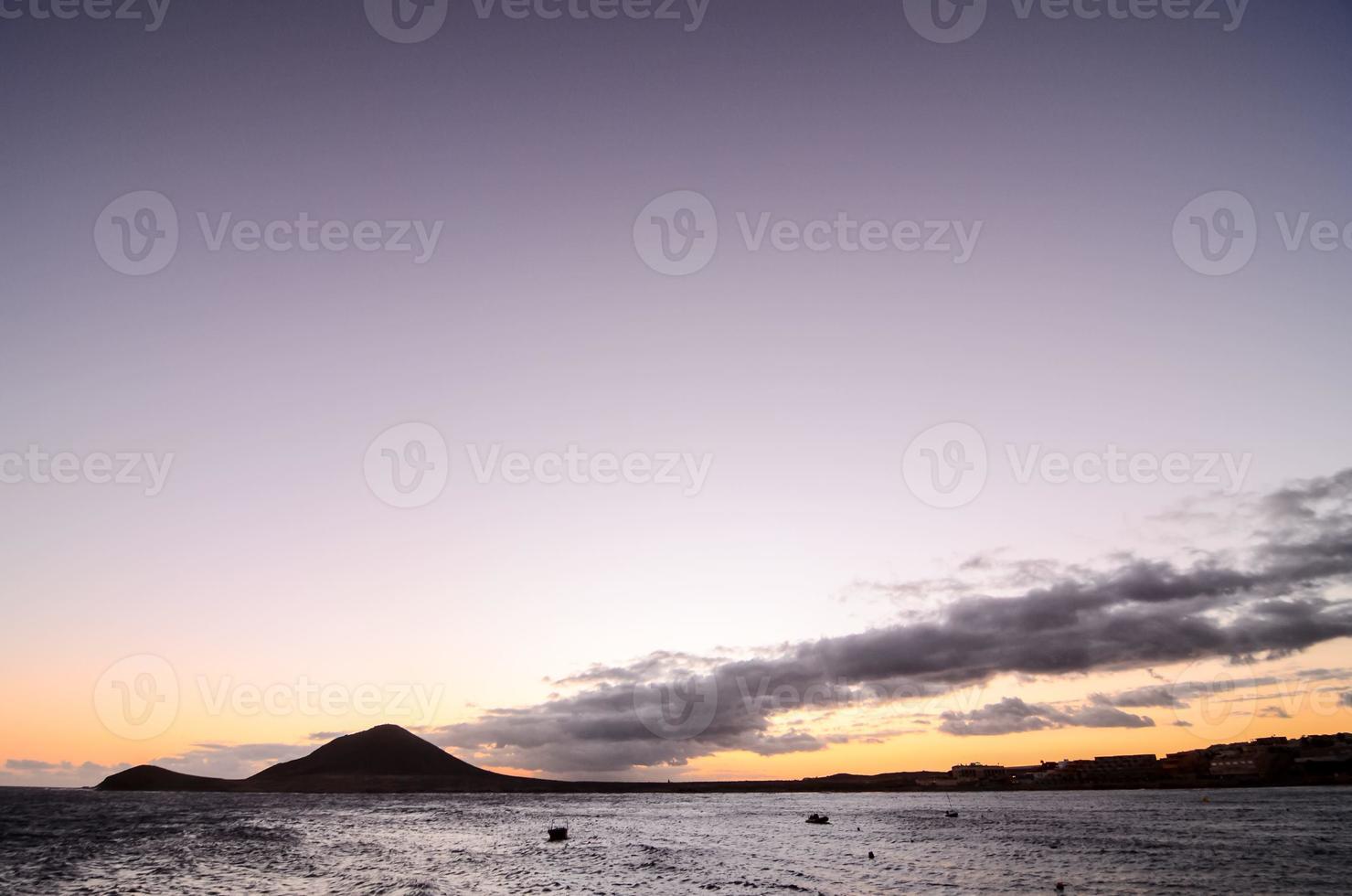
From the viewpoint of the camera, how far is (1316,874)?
204 feet

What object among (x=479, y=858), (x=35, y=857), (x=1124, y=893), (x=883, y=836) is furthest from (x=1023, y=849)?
(x=35, y=857)

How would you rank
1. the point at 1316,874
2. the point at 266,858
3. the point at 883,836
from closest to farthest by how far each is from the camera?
the point at 1316,874 < the point at 266,858 < the point at 883,836

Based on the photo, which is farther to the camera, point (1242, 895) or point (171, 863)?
point (171, 863)

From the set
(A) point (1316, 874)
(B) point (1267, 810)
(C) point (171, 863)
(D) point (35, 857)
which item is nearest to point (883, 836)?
(A) point (1316, 874)

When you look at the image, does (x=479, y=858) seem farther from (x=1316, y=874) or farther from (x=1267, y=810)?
(x=1267, y=810)

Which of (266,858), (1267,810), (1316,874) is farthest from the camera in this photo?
(1267,810)

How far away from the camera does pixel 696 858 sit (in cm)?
8500

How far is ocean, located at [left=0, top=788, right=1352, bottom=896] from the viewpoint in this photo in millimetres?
59781

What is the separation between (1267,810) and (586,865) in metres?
128

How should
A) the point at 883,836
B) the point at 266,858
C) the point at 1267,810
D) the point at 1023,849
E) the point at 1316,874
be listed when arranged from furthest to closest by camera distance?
1. the point at 1267,810
2. the point at 883,836
3. the point at 1023,849
4. the point at 266,858
5. the point at 1316,874

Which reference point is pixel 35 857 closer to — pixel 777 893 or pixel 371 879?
pixel 371 879

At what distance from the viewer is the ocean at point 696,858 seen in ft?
196

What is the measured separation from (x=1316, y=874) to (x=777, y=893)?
143ft

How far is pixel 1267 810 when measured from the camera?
446ft
